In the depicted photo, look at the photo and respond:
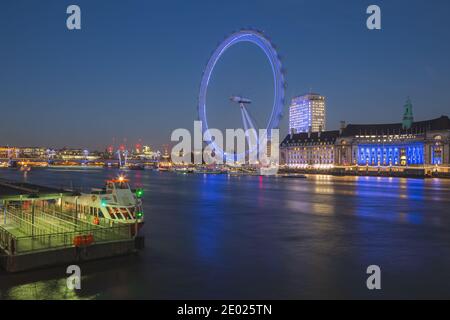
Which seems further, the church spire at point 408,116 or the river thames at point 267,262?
the church spire at point 408,116

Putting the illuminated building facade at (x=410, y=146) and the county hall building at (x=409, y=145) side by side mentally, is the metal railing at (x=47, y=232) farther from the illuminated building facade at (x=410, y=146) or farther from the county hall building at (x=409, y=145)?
the county hall building at (x=409, y=145)

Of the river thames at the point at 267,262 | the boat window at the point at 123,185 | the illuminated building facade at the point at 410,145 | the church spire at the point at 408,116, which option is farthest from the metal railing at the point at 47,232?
the church spire at the point at 408,116

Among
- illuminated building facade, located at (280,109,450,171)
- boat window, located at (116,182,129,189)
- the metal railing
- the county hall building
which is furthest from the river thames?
the county hall building

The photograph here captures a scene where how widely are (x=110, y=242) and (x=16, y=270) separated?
16.0 feet

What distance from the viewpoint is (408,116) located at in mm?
195875

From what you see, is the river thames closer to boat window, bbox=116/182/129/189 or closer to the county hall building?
boat window, bbox=116/182/129/189

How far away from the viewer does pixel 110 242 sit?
25188 millimetres

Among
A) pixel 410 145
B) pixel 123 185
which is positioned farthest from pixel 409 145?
pixel 123 185

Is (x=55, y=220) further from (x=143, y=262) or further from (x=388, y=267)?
(x=388, y=267)

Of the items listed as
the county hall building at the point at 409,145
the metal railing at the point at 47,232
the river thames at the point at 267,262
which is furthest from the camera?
the county hall building at the point at 409,145

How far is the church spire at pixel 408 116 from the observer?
192875mm

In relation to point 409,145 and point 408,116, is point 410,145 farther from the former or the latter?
point 408,116

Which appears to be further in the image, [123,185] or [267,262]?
[123,185]
